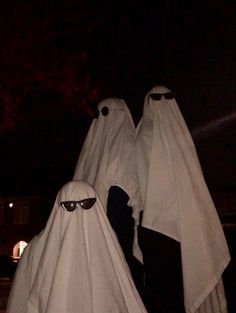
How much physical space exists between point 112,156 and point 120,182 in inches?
9.5

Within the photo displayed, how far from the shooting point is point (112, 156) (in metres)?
3.11

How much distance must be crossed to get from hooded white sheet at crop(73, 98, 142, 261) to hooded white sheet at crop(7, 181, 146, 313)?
1.29 ft

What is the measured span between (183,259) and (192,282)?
0.54ft

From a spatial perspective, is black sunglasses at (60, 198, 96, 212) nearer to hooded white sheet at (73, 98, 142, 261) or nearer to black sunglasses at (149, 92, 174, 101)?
hooded white sheet at (73, 98, 142, 261)

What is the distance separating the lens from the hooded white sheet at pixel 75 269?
90.3 inches

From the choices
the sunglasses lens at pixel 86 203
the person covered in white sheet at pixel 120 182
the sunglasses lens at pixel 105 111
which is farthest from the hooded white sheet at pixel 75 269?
the sunglasses lens at pixel 105 111

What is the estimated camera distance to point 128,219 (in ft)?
9.96

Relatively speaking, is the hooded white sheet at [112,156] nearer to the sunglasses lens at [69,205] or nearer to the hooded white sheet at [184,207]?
the hooded white sheet at [184,207]

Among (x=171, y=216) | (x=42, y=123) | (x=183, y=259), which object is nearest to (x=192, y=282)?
(x=183, y=259)

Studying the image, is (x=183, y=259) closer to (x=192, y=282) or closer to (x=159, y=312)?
(x=192, y=282)

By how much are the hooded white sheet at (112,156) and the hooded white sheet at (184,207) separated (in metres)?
0.10

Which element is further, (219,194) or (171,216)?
(219,194)

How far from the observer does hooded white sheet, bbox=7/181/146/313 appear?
2.29 m

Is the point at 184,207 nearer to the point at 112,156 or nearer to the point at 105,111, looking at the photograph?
the point at 112,156
